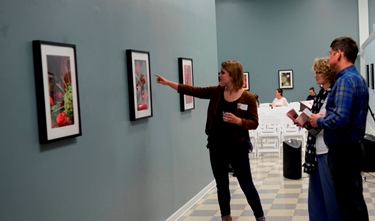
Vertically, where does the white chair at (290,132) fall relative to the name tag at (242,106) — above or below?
below

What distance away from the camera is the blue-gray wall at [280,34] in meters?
21.8

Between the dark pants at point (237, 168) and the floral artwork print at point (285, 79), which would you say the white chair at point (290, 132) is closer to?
the dark pants at point (237, 168)

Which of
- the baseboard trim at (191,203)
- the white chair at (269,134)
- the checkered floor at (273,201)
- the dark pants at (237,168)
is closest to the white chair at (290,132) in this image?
the white chair at (269,134)

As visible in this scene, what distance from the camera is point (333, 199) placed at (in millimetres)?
4980

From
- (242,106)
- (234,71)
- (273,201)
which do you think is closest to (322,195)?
(242,106)

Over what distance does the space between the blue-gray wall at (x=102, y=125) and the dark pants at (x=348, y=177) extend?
200cm

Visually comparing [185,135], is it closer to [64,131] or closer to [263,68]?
[64,131]

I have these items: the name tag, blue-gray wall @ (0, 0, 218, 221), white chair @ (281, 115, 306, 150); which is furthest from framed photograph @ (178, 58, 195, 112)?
white chair @ (281, 115, 306, 150)

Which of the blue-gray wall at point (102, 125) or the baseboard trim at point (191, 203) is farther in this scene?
the baseboard trim at point (191, 203)

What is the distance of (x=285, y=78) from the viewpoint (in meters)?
22.2

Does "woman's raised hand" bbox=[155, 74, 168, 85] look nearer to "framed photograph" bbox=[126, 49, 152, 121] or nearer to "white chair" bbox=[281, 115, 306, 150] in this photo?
"framed photograph" bbox=[126, 49, 152, 121]

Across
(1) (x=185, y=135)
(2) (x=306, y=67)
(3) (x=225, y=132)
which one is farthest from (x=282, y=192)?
(2) (x=306, y=67)

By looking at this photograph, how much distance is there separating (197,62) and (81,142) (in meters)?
4.04

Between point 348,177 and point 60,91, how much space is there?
2.38m
